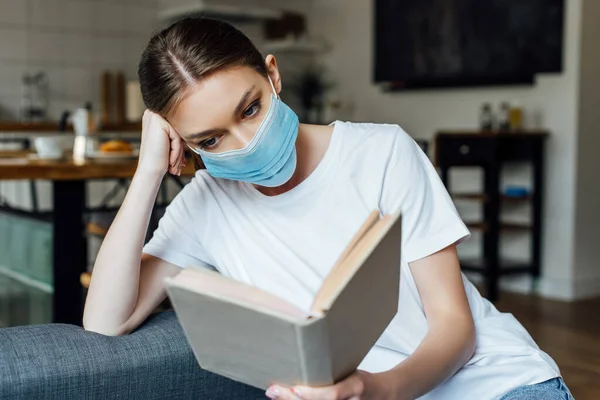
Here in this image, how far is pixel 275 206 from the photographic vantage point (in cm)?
131

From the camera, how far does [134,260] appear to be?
138 centimetres

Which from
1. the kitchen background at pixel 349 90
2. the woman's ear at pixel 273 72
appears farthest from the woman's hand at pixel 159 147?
the kitchen background at pixel 349 90

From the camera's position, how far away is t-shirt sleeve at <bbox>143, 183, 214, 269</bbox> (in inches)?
56.2

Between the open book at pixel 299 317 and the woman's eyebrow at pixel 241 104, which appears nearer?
the open book at pixel 299 317

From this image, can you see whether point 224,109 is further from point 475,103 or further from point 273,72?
point 475,103

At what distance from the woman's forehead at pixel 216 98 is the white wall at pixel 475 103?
3448mm

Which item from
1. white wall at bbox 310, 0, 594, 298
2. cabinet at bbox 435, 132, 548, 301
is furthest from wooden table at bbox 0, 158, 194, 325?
white wall at bbox 310, 0, 594, 298

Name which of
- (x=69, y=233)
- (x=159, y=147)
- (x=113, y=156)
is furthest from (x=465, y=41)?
(x=159, y=147)

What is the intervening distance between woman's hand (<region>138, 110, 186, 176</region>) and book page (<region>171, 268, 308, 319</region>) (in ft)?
1.86

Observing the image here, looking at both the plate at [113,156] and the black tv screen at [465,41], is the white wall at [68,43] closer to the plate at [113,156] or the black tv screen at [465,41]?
the black tv screen at [465,41]

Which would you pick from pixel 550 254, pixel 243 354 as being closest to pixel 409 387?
pixel 243 354

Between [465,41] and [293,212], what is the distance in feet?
12.4

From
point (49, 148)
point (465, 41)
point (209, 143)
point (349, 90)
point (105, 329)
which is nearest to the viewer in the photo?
point (209, 143)

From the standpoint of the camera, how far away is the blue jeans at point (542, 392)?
3.74 ft
